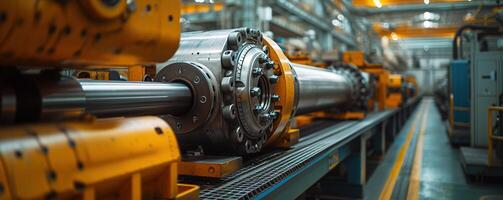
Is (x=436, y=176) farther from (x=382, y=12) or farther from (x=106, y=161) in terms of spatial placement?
(x=382, y=12)

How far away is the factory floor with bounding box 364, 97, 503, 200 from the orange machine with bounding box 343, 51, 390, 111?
3.45 ft

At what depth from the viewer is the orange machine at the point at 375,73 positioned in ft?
30.4

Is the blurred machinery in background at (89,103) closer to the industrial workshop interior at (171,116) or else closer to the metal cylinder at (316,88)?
the industrial workshop interior at (171,116)

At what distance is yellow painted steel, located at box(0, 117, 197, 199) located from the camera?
1.16 metres

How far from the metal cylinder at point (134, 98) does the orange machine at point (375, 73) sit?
7.09m

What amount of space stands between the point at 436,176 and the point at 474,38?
2369 millimetres

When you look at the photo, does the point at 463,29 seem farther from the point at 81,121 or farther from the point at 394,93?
the point at 81,121

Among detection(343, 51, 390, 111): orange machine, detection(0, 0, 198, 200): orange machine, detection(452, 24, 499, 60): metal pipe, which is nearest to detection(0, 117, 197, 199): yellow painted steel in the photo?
detection(0, 0, 198, 200): orange machine

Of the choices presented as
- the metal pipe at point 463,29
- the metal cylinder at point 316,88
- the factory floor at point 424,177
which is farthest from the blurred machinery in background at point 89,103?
the metal pipe at point 463,29

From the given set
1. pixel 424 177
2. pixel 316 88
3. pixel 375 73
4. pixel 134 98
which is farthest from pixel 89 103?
pixel 375 73

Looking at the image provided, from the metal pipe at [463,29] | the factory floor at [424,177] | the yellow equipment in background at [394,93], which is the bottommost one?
Answer: the factory floor at [424,177]

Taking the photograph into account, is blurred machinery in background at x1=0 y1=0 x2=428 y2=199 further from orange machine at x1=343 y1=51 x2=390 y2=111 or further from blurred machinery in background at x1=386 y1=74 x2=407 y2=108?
blurred machinery in background at x1=386 y1=74 x2=407 y2=108

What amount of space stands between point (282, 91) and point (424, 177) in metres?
4.15

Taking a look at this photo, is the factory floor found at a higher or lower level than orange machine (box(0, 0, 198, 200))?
lower
